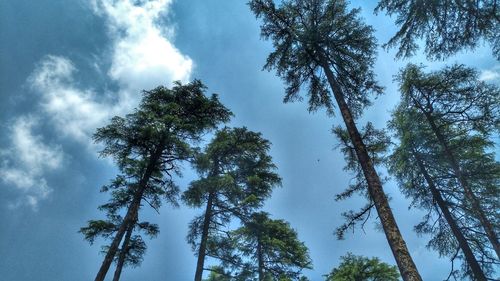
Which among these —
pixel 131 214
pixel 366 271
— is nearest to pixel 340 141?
pixel 131 214

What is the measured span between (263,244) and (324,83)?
9990mm

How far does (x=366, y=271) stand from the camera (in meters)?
22.6

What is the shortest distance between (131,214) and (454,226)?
14.7 metres

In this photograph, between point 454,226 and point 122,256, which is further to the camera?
point 122,256

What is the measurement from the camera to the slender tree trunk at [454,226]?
1122cm

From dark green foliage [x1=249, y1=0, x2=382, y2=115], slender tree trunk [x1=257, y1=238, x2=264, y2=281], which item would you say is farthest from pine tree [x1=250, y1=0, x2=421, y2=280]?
slender tree trunk [x1=257, y1=238, x2=264, y2=281]

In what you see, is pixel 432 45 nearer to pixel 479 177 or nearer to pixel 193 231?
pixel 479 177

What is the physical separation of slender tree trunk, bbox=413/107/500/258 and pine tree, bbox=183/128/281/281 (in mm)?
9087

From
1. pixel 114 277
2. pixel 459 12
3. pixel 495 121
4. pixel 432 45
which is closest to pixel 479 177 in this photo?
pixel 495 121

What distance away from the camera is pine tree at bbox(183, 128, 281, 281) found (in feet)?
48.6

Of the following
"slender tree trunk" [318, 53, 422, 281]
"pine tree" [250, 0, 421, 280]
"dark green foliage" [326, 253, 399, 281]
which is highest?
"pine tree" [250, 0, 421, 280]

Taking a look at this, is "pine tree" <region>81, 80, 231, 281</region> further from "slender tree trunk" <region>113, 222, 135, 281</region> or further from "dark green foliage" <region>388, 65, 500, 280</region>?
"dark green foliage" <region>388, 65, 500, 280</region>

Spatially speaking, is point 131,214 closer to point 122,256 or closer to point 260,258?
point 122,256

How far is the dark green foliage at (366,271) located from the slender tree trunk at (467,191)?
40.2 feet
